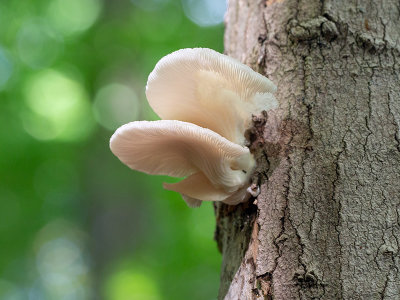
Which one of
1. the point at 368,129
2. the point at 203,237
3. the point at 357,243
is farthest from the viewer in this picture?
the point at 203,237

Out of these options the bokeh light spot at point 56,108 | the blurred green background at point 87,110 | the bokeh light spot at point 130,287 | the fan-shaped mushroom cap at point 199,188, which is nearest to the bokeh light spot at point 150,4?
the blurred green background at point 87,110

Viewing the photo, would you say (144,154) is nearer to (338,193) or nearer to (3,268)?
(338,193)

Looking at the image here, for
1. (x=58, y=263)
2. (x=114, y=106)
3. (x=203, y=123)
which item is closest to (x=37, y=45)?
(x=114, y=106)

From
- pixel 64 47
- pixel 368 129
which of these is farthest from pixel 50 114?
pixel 368 129

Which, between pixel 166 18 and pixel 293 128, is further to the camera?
pixel 166 18

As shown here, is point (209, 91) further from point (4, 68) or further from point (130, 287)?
point (4, 68)

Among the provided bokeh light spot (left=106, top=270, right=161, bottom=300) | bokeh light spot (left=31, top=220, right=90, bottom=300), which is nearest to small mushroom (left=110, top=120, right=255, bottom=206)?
bokeh light spot (left=106, top=270, right=161, bottom=300)

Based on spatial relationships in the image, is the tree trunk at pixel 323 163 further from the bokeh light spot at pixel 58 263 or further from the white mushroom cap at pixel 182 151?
the bokeh light spot at pixel 58 263
